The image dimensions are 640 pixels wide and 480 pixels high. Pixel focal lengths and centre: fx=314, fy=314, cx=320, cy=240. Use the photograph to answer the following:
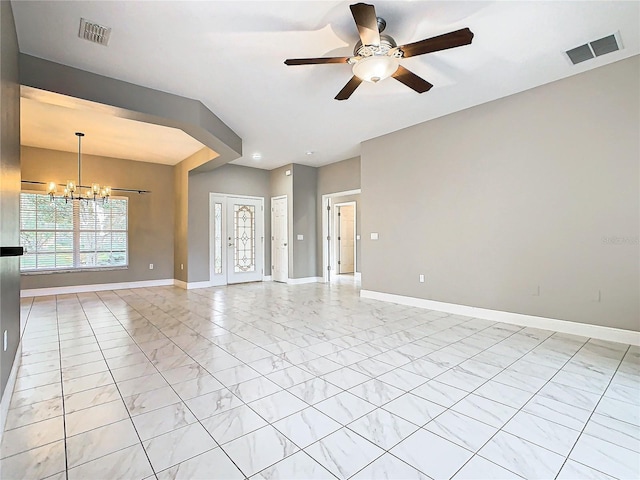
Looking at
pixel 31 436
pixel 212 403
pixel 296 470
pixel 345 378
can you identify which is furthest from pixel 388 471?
pixel 31 436

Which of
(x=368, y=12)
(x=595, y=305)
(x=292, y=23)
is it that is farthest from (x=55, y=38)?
(x=595, y=305)

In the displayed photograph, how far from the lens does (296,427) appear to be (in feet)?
6.09

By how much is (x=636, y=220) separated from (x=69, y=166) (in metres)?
9.15

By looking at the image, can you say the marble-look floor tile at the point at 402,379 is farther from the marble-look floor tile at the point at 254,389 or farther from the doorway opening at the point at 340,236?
the doorway opening at the point at 340,236

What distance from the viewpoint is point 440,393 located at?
88.7 inches

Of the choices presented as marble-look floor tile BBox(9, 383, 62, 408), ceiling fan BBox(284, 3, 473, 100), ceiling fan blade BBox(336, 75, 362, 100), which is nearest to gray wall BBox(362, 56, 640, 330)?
ceiling fan BBox(284, 3, 473, 100)

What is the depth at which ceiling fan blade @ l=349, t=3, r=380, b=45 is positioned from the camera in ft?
6.98

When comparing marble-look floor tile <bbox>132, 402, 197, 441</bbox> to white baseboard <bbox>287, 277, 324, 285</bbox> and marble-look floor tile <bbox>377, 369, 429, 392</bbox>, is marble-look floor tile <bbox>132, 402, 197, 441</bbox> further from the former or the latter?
white baseboard <bbox>287, 277, 324, 285</bbox>

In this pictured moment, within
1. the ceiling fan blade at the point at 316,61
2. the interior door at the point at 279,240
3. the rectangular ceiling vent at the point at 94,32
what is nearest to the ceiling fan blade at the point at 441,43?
the ceiling fan blade at the point at 316,61

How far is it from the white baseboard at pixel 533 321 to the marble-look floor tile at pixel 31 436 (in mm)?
4436

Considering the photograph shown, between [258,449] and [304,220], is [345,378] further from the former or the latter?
[304,220]

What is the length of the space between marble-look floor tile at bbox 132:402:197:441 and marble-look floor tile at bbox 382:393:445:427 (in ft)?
4.17

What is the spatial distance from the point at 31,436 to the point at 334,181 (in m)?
6.71

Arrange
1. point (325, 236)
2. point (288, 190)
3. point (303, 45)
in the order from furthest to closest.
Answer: point (325, 236) → point (288, 190) → point (303, 45)
